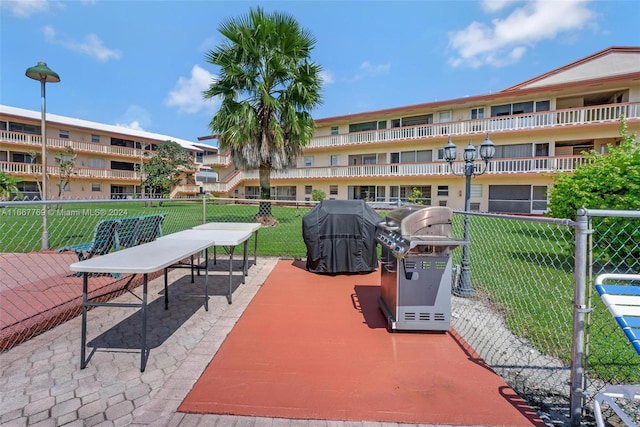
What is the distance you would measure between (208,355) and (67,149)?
35.7 meters

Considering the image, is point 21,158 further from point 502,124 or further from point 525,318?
point 502,124

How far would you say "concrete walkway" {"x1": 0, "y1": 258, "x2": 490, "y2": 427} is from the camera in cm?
229

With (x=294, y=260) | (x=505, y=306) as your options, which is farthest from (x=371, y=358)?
(x=294, y=260)

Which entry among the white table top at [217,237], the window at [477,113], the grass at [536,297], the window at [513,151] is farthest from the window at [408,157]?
the white table top at [217,237]

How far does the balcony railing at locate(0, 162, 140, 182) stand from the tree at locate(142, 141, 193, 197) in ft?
12.8

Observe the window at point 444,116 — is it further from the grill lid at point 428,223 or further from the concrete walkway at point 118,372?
the concrete walkway at point 118,372

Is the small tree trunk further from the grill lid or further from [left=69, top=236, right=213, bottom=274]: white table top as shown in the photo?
the grill lid

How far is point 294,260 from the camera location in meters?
7.85

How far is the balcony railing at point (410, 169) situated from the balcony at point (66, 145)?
1099 centimetres

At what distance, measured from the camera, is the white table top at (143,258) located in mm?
2752

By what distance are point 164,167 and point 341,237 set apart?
32.1m

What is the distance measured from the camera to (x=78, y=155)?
106 ft

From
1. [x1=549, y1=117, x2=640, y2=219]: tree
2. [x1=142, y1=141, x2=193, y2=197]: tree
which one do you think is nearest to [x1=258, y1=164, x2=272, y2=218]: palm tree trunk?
[x1=549, y1=117, x2=640, y2=219]: tree

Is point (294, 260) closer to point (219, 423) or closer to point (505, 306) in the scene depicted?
point (505, 306)
